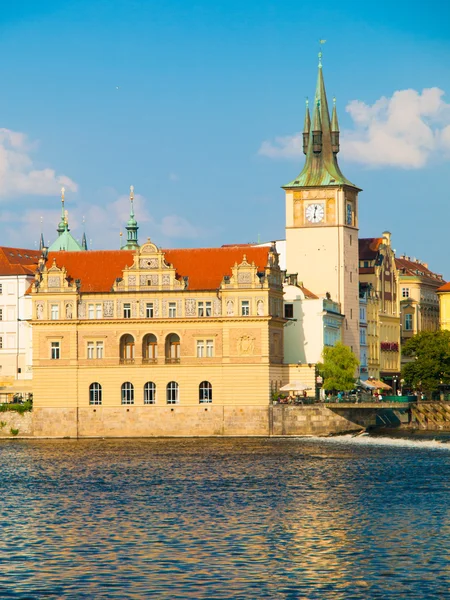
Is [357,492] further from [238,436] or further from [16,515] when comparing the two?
[238,436]

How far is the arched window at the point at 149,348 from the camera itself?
125812mm

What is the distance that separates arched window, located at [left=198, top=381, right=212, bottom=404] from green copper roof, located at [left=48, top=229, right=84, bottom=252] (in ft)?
168

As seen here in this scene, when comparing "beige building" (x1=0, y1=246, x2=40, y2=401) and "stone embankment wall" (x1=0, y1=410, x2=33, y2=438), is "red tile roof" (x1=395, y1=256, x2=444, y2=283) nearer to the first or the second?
"beige building" (x1=0, y1=246, x2=40, y2=401)

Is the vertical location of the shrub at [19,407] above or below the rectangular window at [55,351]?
below

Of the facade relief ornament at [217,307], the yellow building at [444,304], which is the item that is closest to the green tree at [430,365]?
the yellow building at [444,304]

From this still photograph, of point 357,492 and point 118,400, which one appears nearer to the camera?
point 357,492

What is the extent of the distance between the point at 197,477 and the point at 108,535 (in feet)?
81.5

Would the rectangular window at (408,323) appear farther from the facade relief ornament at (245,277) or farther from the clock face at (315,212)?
the facade relief ornament at (245,277)

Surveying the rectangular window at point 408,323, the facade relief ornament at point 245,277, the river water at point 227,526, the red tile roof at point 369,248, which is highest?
the red tile roof at point 369,248

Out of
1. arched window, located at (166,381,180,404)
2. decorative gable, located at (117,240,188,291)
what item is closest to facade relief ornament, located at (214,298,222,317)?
decorative gable, located at (117,240,188,291)

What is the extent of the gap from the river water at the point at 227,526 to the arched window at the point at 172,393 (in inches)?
934

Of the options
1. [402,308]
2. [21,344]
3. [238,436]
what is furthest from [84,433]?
[402,308]

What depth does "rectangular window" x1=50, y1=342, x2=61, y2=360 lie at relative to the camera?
415 feet

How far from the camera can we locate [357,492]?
2913 inches
